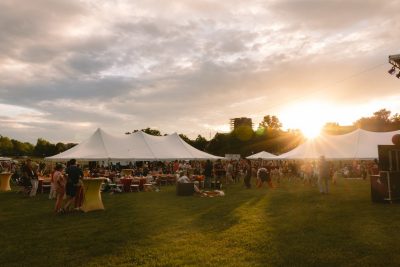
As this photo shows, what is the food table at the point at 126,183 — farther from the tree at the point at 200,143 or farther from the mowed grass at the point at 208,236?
the tree at the point at 200,143

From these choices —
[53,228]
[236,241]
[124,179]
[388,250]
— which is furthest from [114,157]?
[388,250]

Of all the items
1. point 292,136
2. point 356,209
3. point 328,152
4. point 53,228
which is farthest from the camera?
point 292,136

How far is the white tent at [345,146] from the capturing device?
2492 cm

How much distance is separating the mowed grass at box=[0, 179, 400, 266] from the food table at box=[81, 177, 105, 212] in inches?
16.7

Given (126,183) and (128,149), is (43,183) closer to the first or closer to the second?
(126,183)

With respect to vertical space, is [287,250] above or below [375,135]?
below

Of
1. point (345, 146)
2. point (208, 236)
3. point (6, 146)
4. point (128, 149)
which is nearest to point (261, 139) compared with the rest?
point (345, 146)

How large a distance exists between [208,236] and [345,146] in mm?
21123

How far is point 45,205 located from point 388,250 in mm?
11299

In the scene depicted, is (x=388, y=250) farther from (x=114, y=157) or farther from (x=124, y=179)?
(x=114, y=157)

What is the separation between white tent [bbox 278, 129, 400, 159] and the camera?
2492 cm

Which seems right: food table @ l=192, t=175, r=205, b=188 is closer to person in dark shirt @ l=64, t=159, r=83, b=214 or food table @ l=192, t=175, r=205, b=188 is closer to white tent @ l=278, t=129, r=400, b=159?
white tent @ l=278, t=129, r=400, b=159

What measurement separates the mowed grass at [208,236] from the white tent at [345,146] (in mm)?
13941

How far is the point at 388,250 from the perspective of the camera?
604cm
